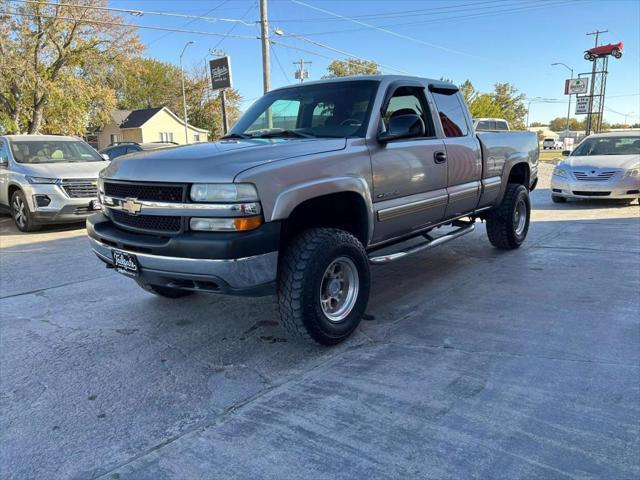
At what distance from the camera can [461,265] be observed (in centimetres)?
611

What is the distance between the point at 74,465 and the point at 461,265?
15.6 feet

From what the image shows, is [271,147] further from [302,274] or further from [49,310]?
[49,310]

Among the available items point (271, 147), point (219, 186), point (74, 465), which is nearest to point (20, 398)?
point (74, 465)

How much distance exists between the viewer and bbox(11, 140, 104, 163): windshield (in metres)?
9.51

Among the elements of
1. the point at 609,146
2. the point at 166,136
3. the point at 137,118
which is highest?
the point at 137,118

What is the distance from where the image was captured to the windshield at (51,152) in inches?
374

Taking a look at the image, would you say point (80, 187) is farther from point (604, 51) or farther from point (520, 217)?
point (604, 51)

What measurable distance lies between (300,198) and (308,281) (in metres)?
0.56

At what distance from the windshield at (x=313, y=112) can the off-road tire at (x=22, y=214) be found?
5.66m

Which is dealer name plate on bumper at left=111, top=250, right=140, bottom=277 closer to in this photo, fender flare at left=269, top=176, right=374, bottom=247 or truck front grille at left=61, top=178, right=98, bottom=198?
fender flare at left=269, top=176, right=374, bottom=247

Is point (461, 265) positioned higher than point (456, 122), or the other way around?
point (456, 122)

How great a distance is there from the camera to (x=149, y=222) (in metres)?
3.46

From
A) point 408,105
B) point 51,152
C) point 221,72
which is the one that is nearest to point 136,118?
point 221,72

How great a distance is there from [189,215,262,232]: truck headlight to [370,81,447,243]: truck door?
1260mm
